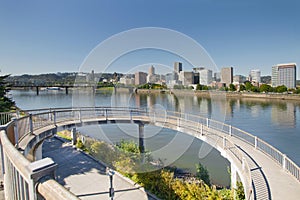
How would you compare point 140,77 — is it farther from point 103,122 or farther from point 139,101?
point 139,101

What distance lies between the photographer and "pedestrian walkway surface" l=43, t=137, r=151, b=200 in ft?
25.8

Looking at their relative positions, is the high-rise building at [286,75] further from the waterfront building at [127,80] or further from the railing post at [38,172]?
the railing post at [38,172]

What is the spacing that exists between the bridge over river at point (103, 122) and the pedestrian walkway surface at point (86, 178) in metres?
1.63

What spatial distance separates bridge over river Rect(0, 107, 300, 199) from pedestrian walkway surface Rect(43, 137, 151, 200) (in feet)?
5.35

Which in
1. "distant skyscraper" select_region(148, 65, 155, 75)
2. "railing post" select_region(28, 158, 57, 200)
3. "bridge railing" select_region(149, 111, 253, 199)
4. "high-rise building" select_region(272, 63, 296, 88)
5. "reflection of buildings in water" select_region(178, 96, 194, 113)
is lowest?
"reflection of buildings in water" select_region(178, 96, 194, 113)

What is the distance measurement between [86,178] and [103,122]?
15.0ft

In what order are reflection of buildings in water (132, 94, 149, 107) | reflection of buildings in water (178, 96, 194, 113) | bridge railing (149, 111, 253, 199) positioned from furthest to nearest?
reflection of buildings in water (132, 94, 149, 107) → reflection of buildings in water (178, 96, 194, 113) → bridge railing (149, 111, 253, 199)

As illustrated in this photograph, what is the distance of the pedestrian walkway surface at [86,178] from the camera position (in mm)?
7852

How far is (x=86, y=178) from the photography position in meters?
9.13

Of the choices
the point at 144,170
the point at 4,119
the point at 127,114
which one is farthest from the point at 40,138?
the point at 127,114

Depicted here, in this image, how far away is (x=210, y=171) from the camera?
41.0 feet

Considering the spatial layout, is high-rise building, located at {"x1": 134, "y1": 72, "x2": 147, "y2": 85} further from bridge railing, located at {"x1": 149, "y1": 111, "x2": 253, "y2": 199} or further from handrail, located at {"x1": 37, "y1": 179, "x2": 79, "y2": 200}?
handrail, located at {"x1": 37, "y1": 179, "x2": 79, "y2": 200}

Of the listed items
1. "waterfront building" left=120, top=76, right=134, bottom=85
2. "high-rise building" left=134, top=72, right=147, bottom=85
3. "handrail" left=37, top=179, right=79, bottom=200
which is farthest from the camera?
"waterfront building" left=120, top=76, right=134, bottom=85

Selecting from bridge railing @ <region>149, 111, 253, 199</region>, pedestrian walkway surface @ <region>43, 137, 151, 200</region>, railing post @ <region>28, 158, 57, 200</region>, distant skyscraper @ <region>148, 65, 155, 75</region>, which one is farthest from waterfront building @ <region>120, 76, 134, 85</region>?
railing post @ <region>28, 158, 57, 200</region>
